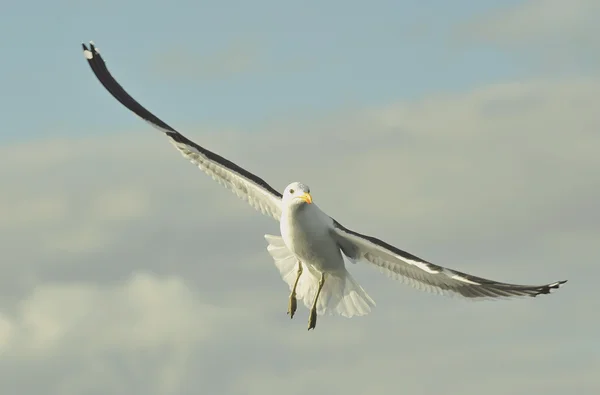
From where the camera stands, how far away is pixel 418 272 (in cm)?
2306

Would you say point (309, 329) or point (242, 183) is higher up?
point (242, 183)

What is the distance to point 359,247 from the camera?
23547 millimetres

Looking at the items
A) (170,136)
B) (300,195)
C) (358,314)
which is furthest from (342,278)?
(170,136)

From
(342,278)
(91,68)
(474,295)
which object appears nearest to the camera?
(474,295)

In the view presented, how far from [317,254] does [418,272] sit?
1.79 metres

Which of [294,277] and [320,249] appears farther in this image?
[294,277]

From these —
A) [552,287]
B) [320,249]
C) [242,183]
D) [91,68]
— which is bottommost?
[552,287]

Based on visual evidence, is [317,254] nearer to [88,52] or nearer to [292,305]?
[292,305]

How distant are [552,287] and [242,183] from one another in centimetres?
718

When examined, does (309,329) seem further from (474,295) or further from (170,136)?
(170,136)

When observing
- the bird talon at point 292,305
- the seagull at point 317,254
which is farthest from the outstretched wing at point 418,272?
the bird talon at point 292,305

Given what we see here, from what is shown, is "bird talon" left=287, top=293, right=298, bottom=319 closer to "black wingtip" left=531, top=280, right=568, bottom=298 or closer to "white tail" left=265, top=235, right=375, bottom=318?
"white tail" left=265, top=235, right=375, bottom=318

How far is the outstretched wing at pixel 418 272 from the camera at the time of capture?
845 inches

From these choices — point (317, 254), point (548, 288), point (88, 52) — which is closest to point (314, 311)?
point (317, 254)
